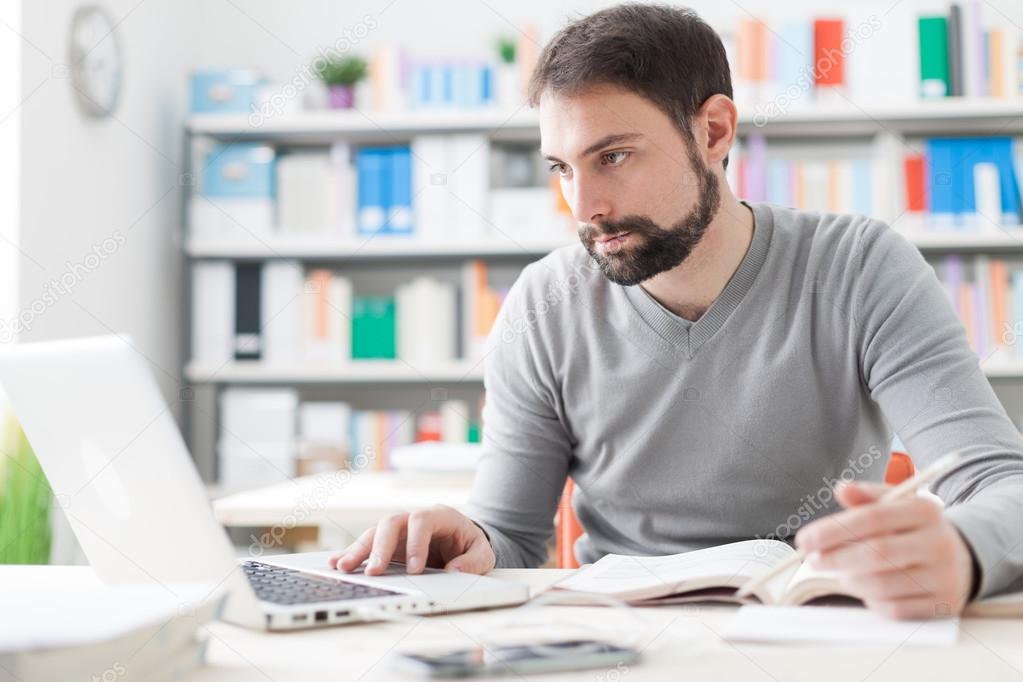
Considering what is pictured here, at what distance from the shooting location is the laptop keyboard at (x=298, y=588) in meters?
0.85

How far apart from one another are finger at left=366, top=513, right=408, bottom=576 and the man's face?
46 centimetres

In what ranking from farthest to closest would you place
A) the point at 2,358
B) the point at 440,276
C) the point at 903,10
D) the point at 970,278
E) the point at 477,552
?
the point at 440,276 → the point at 970,278 → the point at 903,10 → the point at 477,552 → the point at 2,358

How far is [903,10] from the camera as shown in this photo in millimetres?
3090

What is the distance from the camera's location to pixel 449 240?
324 cm

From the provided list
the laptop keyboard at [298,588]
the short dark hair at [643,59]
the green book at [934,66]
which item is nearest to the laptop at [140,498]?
the laptop keyboard at [298,588]

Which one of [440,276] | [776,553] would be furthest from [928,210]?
[776,553]

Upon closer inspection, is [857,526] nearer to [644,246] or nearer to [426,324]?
[644,246]

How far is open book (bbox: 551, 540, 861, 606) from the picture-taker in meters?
0.81

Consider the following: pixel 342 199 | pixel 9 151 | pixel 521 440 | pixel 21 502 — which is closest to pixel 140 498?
pixel 521 440

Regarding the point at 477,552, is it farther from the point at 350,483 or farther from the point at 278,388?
the point at 278,388

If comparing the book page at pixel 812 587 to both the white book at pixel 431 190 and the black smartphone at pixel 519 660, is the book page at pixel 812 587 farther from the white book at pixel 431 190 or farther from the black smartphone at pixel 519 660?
the white book at pixel 431 190

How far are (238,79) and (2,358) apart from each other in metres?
2.70

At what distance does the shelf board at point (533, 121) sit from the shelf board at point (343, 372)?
73 centimetres

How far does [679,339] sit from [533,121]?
2010mm
